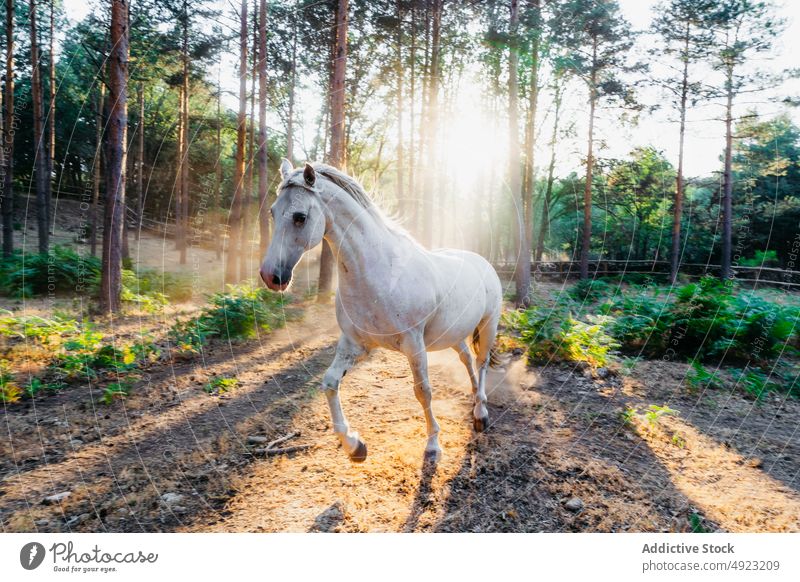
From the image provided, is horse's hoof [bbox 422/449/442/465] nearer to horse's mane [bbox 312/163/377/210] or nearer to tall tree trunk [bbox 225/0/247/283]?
horse's mane [bbox 312/163/377/210]

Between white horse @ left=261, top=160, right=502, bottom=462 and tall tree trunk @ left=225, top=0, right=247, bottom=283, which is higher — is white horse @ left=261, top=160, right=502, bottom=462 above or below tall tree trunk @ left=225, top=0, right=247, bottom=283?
below

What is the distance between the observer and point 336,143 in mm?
9234

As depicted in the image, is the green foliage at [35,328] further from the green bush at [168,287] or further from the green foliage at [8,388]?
the green bush at [168,287]

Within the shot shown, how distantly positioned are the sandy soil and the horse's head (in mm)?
1979

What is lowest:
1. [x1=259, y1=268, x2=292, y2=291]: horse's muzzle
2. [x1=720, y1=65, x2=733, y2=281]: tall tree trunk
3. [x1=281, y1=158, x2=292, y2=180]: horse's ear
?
[x1=259, y1=268, x2=292, y2=291]: horse's muzzle

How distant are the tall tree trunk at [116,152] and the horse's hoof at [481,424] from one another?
7.58m

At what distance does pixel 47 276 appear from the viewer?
44.8 ft

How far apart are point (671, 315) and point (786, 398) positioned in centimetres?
246

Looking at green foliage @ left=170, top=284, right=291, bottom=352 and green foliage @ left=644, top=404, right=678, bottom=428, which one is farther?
green foliage @ left=170, top=284, right=291, bottom=352

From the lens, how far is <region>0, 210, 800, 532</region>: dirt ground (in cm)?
302

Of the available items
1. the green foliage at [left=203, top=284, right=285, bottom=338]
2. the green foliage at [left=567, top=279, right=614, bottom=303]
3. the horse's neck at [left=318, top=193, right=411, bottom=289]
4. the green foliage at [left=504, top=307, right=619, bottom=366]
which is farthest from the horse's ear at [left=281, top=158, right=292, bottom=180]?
the green foliage at [left=567, top=279, right=614, bottom=303]

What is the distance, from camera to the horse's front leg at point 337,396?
3457mm

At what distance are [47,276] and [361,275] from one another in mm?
16228

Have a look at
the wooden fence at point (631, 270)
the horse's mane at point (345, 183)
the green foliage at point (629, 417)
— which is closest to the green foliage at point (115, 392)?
the horse's mane at point (345, 183)
